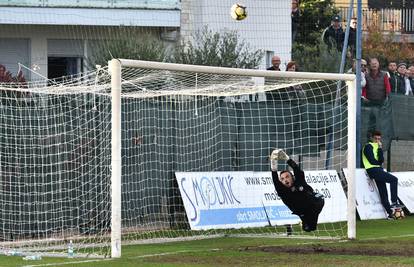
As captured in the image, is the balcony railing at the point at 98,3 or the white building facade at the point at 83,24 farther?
the white building facade at the point at 83,24

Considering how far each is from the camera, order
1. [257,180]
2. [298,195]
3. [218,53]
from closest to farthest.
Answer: [298,195] → [257,180] → [218,53]

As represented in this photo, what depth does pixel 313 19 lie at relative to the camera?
45.7 meters

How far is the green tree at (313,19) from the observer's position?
42.9 metres

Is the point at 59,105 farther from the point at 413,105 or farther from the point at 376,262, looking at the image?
the point at 413,105

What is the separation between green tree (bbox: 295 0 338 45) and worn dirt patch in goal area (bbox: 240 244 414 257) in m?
22.0

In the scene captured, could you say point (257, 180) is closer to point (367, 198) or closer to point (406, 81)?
point (367, 198)

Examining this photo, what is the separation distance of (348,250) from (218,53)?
10.7m

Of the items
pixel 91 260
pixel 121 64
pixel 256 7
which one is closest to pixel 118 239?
pixel 91 260

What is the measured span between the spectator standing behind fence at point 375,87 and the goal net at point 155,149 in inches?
109

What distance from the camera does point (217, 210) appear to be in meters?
22.1

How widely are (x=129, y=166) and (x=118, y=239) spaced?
198 inches

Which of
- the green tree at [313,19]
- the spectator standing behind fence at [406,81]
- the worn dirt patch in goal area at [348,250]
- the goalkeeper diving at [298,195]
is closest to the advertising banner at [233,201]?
the goalkeeper diving at [298,195]

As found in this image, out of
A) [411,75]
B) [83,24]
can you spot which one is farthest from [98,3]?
[411,75]

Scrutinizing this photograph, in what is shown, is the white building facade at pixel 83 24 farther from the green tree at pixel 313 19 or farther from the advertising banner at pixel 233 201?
the green tree at pixel 313 19
